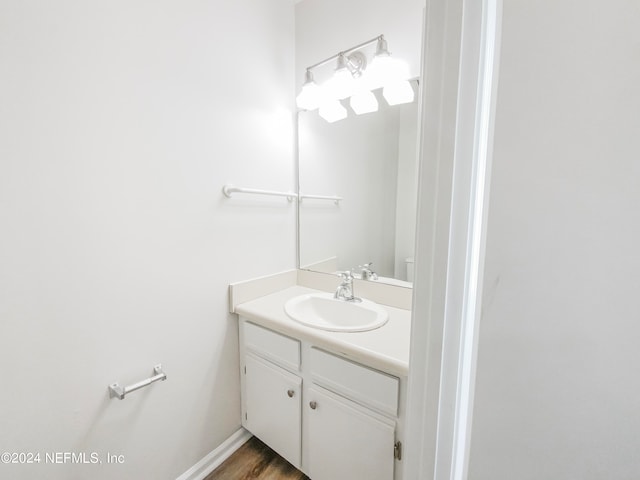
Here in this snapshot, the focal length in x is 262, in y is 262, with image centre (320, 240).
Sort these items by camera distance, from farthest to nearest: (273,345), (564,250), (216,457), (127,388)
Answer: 1. (216,457)
2. (273,345)
3. (127,388)
4. (564,250)

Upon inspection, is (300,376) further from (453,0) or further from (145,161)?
(453,0)

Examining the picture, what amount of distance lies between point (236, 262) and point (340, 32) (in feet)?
4.45

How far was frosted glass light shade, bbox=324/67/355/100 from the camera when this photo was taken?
4.44 feet

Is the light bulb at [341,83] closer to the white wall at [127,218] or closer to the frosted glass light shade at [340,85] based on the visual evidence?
the frosted glass light shade at [340,85]

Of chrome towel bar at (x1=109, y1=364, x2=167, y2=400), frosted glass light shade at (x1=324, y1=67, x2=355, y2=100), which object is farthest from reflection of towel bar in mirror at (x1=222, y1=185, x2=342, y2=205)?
chrome towel bar at (x1=109, y1=364, x2=167, y2=400)

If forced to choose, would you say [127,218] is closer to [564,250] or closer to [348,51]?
[564,250]

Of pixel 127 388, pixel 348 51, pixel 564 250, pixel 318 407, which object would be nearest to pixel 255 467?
pixel 318 407

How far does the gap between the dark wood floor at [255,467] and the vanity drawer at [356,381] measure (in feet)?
1.98

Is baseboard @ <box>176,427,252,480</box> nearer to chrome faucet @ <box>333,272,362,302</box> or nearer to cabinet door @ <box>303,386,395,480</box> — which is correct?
cabinet door @ <box>303,386,395,480</box>

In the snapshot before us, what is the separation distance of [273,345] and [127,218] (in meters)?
0.79

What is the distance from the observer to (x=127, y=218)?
3.18 ft

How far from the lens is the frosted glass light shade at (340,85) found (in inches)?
53.3

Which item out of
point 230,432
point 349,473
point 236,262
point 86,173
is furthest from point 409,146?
point 230,432

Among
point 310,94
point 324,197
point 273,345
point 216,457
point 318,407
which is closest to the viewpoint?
point 318,407
